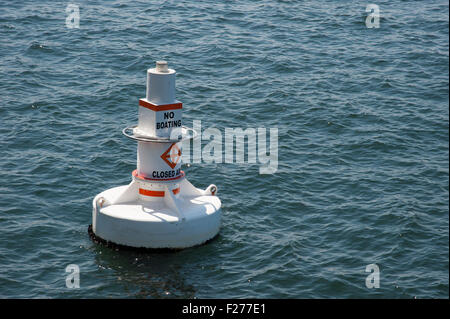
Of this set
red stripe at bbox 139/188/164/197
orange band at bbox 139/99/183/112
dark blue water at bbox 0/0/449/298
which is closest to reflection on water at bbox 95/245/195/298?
dark blue water at bbox 0/0/449/298

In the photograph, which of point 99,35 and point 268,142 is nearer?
point 268,142

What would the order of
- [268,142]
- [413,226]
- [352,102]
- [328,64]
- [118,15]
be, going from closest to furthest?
1. [413,226]
2. [268,142]
3. [352,102]
4. [328,64]
5. [118,15]

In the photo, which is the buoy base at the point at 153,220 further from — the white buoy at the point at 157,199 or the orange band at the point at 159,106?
the orange band at the point at 159,106

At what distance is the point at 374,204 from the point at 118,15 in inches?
903

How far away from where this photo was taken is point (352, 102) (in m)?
33.6

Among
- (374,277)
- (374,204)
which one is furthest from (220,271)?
(374,204)

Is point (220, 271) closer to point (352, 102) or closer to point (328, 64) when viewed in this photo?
point (352, 102)

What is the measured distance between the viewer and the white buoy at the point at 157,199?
22219mm

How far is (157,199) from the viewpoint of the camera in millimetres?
23141

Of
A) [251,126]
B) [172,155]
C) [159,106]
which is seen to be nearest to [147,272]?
[172,155]

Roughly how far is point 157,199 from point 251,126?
30.9 feet

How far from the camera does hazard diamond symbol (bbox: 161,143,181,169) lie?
2283 centimetres

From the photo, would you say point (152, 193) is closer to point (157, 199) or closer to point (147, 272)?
point (157, 199)

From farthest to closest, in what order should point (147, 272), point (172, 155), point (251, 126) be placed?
point (251, 126) → point (172, 155) → point (147, 272)
